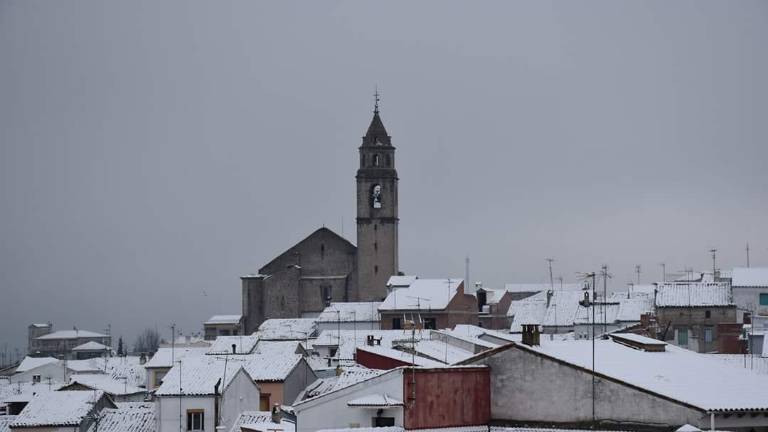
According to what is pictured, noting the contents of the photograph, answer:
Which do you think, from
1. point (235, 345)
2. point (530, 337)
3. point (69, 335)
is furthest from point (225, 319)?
point (530, 337)

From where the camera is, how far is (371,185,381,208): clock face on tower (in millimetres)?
104000

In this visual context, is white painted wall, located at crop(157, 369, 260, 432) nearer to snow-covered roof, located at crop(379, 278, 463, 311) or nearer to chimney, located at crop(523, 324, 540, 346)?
chimney, located at crop(523, 324, 540, 346)

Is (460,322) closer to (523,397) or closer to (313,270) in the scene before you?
(313,270)

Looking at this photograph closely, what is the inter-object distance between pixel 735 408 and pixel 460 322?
57.1 m

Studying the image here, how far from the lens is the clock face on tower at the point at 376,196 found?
104m

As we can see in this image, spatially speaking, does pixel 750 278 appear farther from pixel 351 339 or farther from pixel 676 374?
pixel 676 374

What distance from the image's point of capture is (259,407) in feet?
158

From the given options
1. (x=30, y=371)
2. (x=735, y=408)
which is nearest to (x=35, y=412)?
(x=735, y=408)

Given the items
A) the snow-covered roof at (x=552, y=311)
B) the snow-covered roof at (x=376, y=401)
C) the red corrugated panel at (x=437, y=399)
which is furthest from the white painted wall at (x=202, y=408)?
the snow-covered roof at (x=552, y=311)

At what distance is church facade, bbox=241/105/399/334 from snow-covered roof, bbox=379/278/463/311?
1094 centimetres

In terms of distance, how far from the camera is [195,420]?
46.3 meters

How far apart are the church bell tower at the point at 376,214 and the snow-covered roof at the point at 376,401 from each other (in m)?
68.6

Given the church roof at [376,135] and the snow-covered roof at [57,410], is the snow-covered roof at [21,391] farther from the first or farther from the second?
the church roof at [376,135]

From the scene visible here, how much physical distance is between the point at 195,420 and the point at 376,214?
57908mm
